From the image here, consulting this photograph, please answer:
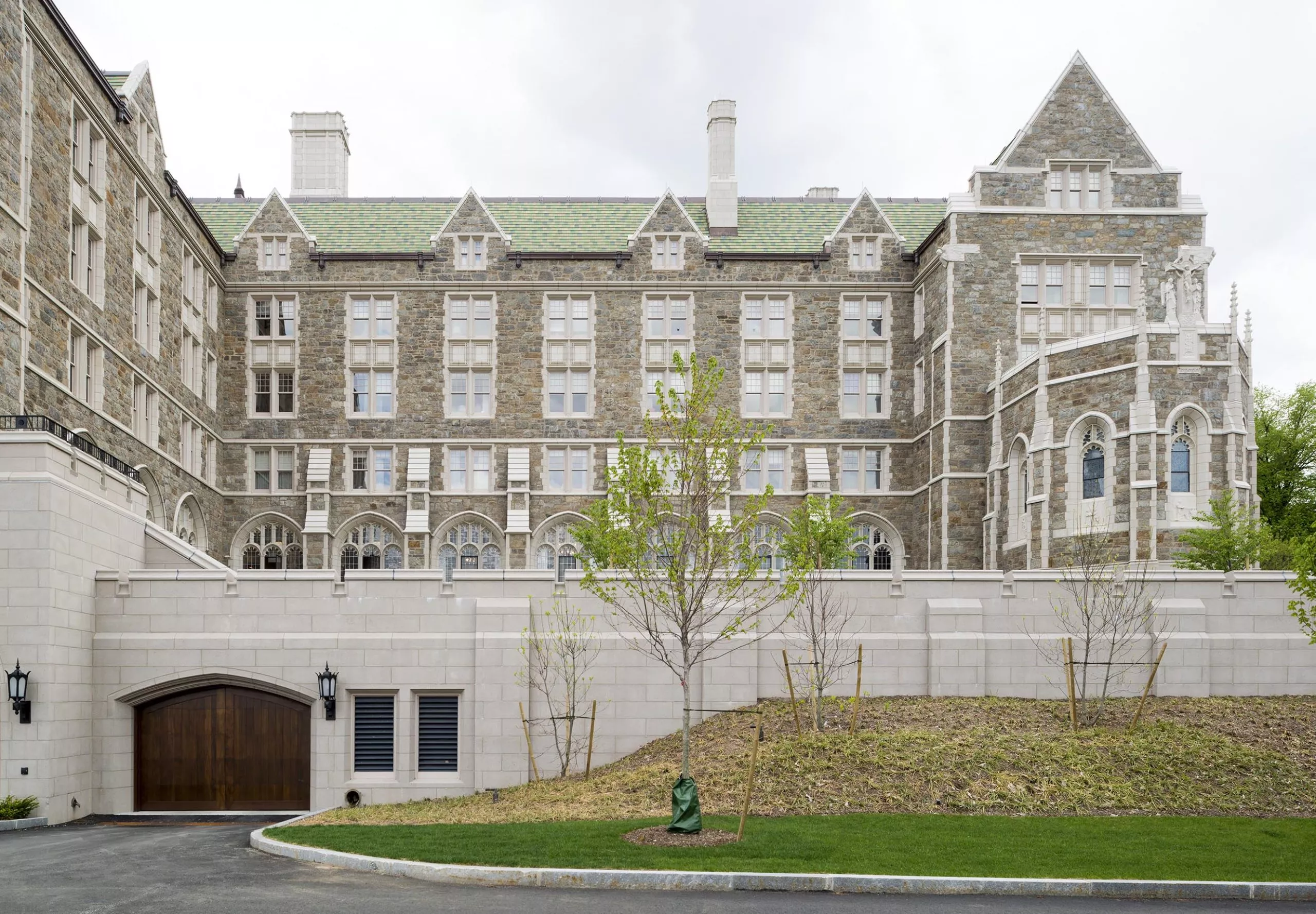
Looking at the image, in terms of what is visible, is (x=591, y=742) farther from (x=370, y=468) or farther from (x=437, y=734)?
(x=370, y=468)

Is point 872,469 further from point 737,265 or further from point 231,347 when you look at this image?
point 231,347

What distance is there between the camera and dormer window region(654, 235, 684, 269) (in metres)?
44.4

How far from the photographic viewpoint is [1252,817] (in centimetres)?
1823

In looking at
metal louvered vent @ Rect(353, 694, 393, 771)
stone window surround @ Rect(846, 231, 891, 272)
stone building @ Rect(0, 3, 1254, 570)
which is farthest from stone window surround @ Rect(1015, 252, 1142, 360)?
metal louvered vent @ Rect(353, 694, 393, 771)

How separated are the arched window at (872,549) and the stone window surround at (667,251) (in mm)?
11193

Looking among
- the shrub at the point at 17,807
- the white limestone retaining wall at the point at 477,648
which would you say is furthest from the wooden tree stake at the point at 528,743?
the shrub at the point at 17,807

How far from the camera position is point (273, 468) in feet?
143

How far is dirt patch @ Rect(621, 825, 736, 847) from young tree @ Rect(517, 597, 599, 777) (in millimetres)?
6642

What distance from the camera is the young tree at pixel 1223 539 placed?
94.1 feet

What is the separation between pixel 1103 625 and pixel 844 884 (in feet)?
35.0

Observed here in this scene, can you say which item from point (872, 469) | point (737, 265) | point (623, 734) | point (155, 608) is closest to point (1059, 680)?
point (623, 734)

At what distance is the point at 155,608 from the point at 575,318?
22.9 m

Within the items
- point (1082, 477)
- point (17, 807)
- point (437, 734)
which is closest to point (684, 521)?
point (437, 734)

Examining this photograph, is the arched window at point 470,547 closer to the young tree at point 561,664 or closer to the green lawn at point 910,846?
the young tree at point 561,664
